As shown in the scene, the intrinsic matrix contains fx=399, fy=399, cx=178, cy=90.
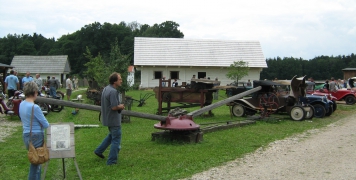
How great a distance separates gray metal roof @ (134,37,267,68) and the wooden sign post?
3471cm

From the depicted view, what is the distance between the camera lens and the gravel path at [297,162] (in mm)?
6992

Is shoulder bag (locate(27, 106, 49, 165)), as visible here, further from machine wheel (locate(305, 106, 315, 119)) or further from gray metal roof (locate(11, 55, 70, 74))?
gray metal roof (locate(11, 55, 70, 74))

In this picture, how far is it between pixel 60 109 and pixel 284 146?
463 inches

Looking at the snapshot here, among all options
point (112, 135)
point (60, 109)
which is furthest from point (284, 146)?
point (60, 109)

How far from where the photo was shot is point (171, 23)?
87312 mm

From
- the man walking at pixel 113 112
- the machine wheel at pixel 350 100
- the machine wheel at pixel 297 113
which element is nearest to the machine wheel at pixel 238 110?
the machine wheel at pixel 297 113

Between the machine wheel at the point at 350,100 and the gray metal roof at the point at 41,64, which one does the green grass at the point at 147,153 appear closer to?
the machine wheel at the point at 350,100

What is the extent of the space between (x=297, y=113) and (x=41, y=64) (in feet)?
179

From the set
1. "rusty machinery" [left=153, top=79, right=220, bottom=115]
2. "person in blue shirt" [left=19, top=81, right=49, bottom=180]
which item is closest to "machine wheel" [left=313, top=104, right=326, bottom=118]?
"rusty machinery" [left=153, top=79, right=220, bottom=115]

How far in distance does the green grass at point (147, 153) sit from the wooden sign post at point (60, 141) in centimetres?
75

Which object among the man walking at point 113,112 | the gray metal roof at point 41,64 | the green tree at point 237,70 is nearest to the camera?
the man walking at point 113,112

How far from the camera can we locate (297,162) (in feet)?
26.3

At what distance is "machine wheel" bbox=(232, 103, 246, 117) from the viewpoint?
1686cm

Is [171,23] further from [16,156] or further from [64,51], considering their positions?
[16,156]
